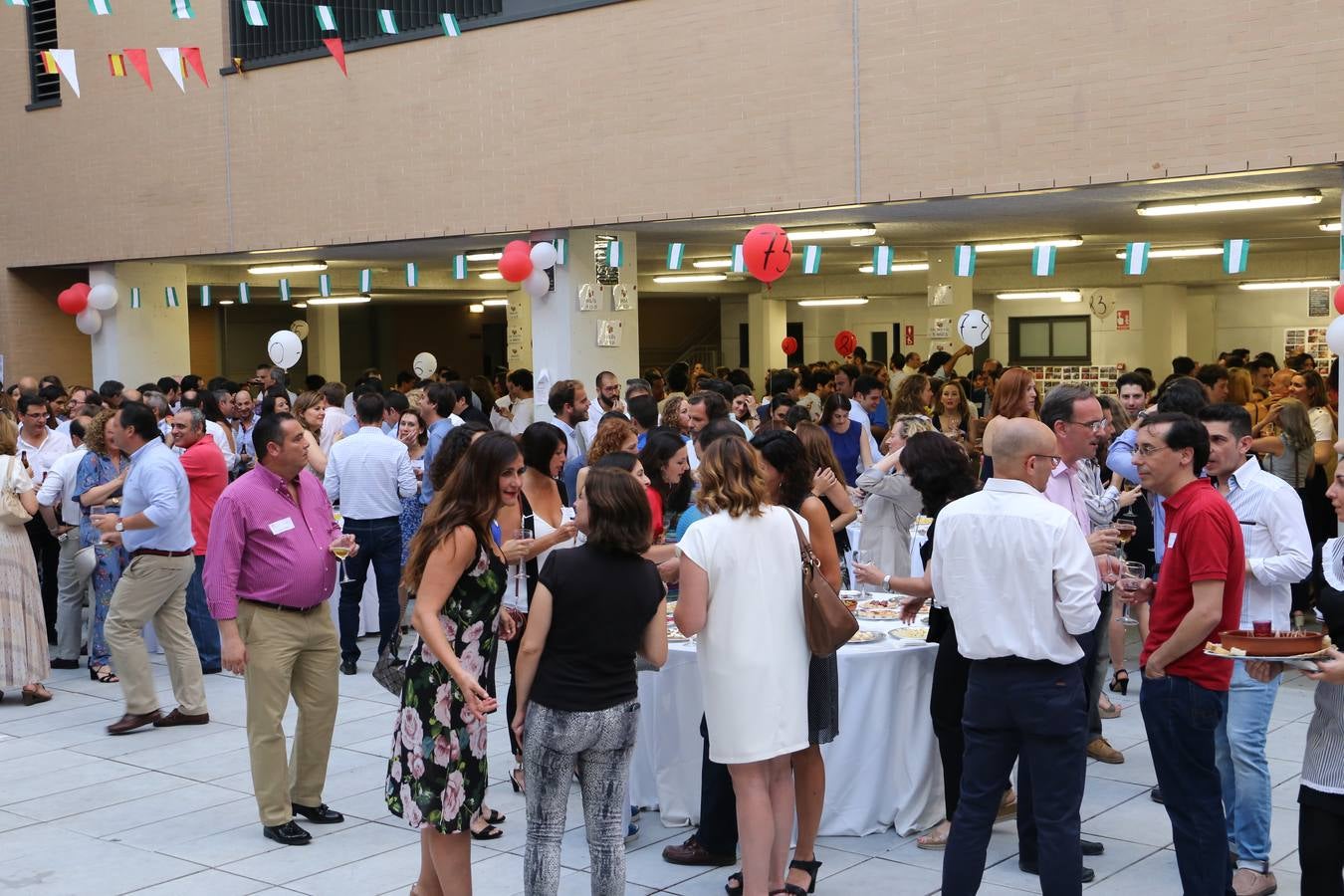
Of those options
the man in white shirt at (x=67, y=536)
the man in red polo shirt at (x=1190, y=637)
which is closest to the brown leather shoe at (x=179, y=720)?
the man in white shirt at (x=67, y=536)

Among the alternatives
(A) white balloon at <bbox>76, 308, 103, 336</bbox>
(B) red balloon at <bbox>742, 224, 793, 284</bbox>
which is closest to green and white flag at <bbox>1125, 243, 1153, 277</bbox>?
(B) red balloon at <bbox>742, 224, 793, 284</bbox>

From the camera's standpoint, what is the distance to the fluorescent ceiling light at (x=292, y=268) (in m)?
17.7

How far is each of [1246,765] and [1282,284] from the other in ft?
53.8

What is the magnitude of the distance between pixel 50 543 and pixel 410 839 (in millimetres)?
5247

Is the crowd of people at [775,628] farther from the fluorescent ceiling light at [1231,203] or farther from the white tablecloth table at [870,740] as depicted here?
the fluorescent ceiling light at [1231,203]

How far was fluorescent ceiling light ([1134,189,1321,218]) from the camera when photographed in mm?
10641

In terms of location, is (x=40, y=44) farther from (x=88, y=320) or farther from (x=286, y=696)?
(x=286, y=696)

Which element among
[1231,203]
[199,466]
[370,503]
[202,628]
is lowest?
[202,628]

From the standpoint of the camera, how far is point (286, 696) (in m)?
5.85

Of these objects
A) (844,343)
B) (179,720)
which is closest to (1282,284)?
(844,343)

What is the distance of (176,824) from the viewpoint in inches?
242

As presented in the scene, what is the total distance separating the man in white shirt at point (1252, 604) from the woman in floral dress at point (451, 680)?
8.45ft

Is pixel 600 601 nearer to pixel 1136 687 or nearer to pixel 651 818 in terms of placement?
pixel 651 818

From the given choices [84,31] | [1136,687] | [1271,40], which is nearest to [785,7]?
[1271,40]
